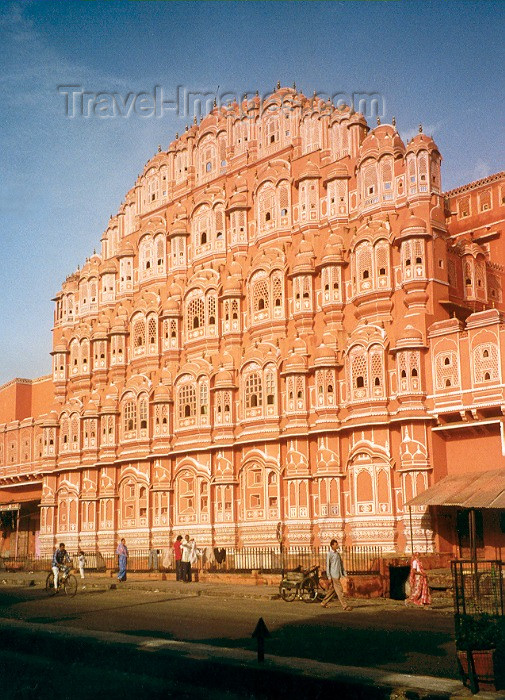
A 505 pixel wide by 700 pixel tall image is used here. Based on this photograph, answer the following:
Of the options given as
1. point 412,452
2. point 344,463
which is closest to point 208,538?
point 344,463

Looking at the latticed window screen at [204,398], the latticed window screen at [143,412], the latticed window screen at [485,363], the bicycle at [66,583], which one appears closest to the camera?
the bicycle at [66,583]

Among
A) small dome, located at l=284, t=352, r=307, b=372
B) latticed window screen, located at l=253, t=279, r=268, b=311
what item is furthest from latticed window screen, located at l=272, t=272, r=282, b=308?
small dome, located at l=284, t=352, r=307, b=372

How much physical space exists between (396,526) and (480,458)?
429 centimetres

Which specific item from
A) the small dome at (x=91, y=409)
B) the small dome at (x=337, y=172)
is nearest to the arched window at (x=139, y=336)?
the small dome at (x=91, y=409)

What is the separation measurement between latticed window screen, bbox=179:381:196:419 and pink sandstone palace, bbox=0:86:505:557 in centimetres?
10

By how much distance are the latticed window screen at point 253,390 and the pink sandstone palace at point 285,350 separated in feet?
0.32

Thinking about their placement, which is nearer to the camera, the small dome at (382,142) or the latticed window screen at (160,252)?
the small dome at (382,142)

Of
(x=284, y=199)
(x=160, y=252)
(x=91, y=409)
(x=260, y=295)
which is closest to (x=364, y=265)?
(x=260, y=295)

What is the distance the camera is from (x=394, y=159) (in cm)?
3731

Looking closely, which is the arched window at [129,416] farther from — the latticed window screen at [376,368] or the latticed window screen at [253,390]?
the latticed window screen at [376,368]

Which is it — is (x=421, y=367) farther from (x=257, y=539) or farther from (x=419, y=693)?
(x=419, y=693)

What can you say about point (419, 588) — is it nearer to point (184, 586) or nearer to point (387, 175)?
point (184, 586)

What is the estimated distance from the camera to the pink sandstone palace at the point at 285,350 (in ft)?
109

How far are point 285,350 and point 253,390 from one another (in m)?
2.49
